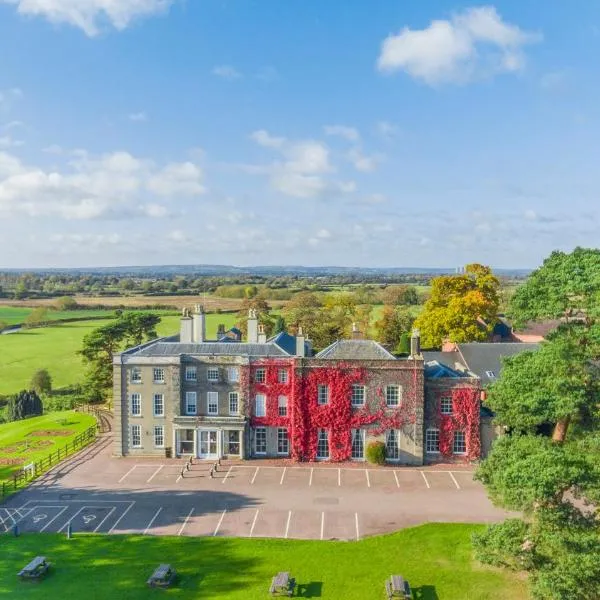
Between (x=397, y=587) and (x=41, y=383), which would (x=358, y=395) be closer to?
(x=397, y=587)

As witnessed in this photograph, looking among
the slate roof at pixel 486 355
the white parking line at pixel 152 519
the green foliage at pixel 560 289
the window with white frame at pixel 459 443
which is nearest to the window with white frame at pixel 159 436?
the white parking line at pixel 152 519

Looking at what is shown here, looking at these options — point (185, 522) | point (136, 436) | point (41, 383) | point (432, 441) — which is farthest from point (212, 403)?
point (41, 383)

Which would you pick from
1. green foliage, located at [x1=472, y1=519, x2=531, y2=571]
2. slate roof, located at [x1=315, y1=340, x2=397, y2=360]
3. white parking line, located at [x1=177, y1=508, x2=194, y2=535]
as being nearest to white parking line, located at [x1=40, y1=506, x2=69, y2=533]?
white parking line, located at [x1=177, y1=508, x2=194, y2=535]

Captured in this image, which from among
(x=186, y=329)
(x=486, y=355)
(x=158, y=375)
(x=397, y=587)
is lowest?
(x=397, y=587)

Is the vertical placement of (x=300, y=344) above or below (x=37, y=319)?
above

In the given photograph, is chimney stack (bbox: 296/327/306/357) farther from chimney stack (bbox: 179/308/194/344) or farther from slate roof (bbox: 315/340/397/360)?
chimney stack (bbox: 179/308/194/344)

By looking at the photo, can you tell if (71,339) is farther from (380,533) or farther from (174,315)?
(380,533)
